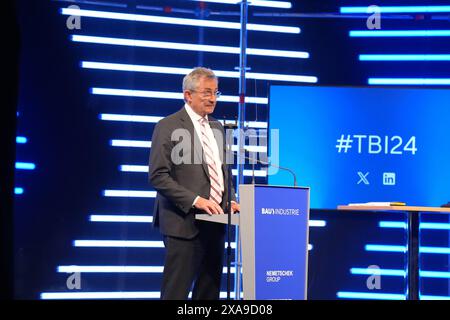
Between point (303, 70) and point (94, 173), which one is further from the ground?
point (303, 70)

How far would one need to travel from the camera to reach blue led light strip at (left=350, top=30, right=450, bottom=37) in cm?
705

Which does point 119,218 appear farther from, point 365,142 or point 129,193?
point 365,142

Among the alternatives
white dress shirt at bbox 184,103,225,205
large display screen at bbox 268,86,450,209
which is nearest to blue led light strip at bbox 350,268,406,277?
large display screen at bbox 268,86,450,209

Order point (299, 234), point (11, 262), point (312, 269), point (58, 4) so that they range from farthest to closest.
Answer: point (312, 269) < point (58, 4) < point (11, 262) < point (299, 234)

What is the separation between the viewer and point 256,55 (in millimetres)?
6938

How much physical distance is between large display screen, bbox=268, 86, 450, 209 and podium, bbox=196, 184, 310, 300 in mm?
1803

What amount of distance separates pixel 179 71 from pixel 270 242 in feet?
8.52

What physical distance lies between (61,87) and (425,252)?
11.8 ft

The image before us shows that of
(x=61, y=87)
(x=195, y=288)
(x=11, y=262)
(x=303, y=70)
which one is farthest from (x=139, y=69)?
(x=195, y=288)

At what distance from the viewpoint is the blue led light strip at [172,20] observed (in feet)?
21.5

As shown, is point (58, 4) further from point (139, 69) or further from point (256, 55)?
point (256, 55)

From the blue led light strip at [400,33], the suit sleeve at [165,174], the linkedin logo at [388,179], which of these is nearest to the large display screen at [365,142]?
the linkedin logo at [388,179]

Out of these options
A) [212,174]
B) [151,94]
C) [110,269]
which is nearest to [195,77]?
[212,174]

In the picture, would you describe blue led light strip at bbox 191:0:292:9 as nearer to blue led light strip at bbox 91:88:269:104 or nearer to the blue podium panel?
blue led light strip at bbox 91:88:269:104
